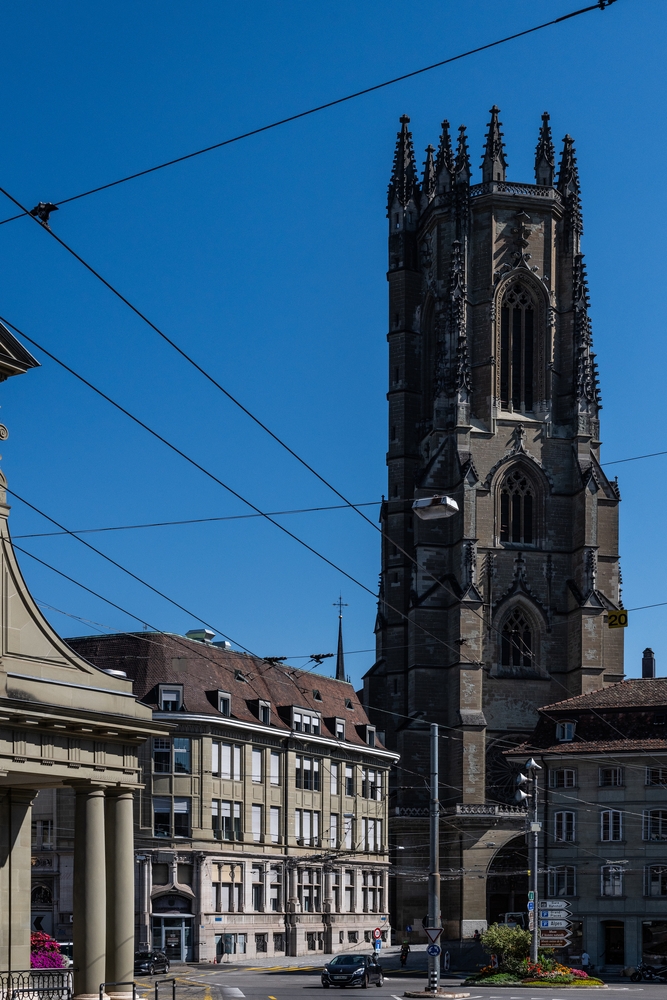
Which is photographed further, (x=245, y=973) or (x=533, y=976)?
(x=245, y=973)

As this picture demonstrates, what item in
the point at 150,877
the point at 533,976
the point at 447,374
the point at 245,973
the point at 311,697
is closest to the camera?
the point at 533,976

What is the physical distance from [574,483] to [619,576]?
6.43m

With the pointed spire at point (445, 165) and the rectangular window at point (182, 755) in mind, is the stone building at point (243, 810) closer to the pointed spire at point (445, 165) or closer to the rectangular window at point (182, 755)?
the rectangular window at point (182, 755)

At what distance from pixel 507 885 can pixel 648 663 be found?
20078 mm

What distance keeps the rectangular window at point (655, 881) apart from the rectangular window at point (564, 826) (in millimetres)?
3567

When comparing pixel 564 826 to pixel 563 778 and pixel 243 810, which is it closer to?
pixel 563 778

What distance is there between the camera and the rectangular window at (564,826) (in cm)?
6562

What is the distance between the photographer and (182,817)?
62.6 metres

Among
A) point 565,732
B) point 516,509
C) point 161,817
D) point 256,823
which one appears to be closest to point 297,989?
point 161,817

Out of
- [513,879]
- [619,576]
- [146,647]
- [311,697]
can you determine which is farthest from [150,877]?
[619,576]

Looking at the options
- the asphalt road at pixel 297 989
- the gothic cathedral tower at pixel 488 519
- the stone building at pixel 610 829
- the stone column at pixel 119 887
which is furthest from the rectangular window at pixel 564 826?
the stone column at pixel 119 887

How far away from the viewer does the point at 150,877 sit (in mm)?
60938

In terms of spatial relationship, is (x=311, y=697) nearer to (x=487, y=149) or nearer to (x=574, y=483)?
(x=574, y=483)

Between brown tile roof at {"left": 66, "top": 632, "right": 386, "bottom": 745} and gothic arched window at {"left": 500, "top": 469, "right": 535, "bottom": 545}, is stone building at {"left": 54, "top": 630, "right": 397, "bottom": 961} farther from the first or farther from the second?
gothic arched window at {"left": 500, "top": 469, "right": 535, "bottom": 545}
